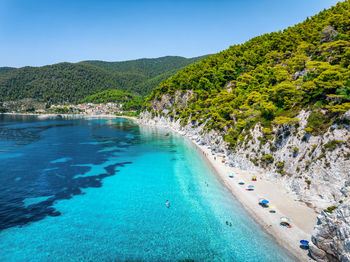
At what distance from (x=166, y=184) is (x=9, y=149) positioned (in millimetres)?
63195

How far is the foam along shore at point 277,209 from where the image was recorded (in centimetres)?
2466

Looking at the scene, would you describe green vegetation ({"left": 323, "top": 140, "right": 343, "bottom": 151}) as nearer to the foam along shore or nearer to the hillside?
the hillside

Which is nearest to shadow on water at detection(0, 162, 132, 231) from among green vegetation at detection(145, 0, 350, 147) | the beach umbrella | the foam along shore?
the foam along shore

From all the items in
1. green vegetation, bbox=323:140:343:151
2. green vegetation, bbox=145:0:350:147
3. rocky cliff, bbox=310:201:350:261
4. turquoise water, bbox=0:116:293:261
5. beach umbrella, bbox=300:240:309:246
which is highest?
green vegetation, bbox=145:0:350:147

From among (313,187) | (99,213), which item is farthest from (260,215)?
(99,213)

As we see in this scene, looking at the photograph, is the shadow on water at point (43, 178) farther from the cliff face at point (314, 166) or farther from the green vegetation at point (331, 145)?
the green vegetation at point (331, 145)

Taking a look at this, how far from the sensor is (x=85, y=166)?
54.4m

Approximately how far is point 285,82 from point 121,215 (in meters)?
47.0

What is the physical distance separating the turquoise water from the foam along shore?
1.41m

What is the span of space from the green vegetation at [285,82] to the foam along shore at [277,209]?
35.6 feet

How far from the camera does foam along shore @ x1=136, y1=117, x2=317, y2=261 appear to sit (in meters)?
24.7

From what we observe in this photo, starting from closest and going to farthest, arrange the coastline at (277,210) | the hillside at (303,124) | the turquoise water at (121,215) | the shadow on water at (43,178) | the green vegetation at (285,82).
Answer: the turquoise water at (121,215) → the coastline at (277,210) → the hillside at (303,124) → the shadow on water at (43,178) → the green vegetation at (285,82)

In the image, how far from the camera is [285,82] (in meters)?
48.3

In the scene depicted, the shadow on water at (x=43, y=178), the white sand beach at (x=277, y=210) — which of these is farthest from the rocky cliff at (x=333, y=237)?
the shadow on water at (x=43, y=178)
